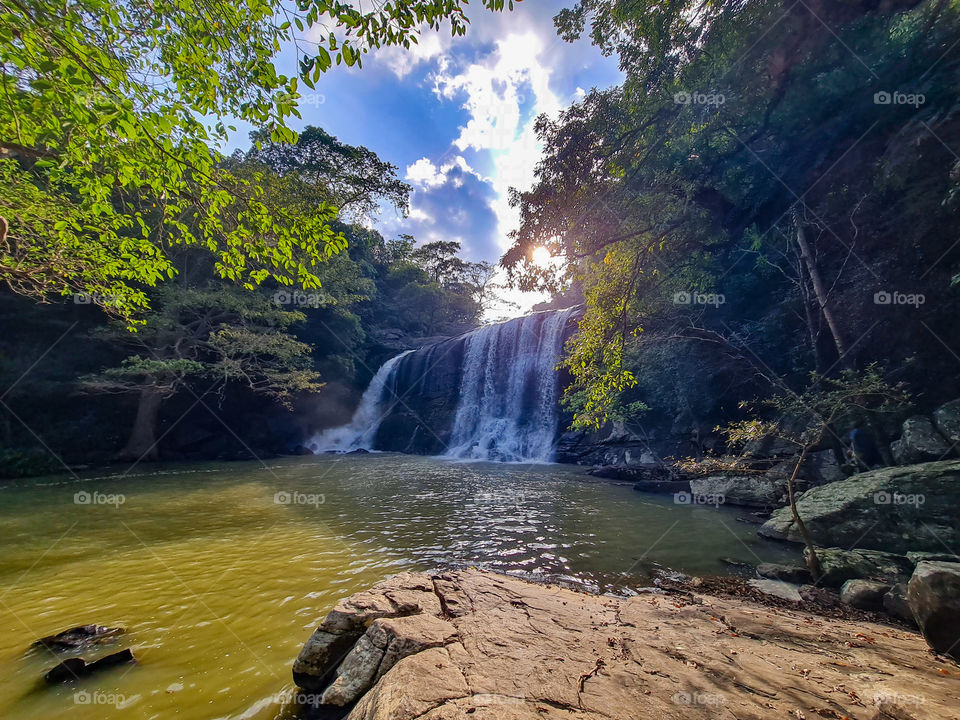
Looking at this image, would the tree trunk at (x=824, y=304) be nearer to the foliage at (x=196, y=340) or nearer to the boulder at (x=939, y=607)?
the boulder at (x=939, y=607)

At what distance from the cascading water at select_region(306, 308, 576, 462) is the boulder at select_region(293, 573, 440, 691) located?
61.1ft

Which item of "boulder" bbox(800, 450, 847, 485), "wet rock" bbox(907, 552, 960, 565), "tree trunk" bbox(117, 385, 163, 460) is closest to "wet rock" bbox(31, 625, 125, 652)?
"wet rock" bbox(907, 552, 960, 565)

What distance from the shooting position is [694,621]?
367 centimetres

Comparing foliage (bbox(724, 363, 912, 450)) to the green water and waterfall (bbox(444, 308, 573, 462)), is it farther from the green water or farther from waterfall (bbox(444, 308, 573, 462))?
waterfall (bbox(444, 308, 573, 462))

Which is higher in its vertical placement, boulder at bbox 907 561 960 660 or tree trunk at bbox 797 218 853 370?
tree trunk at bbox 797 218 853 370

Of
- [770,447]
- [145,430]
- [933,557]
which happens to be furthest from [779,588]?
[145,430]

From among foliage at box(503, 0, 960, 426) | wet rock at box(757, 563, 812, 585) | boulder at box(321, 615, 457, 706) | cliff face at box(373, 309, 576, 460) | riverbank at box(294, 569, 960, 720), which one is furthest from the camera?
cliff face at box(373, 309, 576, 460)

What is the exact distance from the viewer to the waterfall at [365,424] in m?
28.1

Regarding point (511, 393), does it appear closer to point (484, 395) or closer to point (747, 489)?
point (484, 395)

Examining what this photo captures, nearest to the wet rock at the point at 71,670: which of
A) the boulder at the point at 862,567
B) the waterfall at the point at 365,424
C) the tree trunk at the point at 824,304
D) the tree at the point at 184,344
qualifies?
the boulder at the point at 862,567

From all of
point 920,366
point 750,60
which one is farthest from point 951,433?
point 750,60

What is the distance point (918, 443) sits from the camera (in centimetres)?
795

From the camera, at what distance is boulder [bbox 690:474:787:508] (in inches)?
390

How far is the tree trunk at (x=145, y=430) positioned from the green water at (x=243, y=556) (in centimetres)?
559
